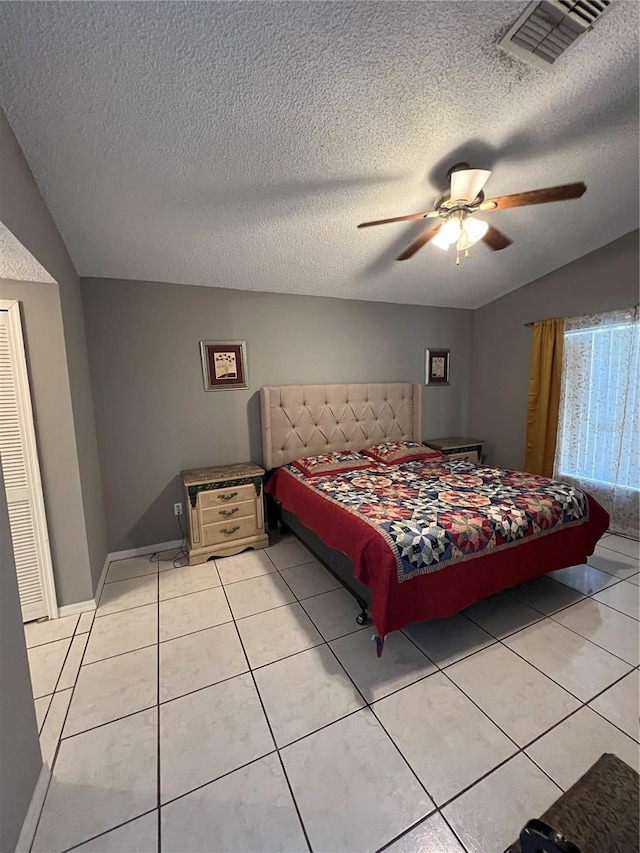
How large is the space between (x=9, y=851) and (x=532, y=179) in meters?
3.79

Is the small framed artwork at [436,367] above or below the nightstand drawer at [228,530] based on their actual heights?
above

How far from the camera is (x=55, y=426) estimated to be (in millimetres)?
2121

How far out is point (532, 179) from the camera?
2203 millimetres

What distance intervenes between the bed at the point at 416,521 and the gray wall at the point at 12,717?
1.36m

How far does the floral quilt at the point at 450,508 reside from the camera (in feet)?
5.85

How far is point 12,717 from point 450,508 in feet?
6.82

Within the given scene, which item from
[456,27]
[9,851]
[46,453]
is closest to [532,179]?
[456,27]

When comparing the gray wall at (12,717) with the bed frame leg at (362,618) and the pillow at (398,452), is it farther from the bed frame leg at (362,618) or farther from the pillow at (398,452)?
the pillow at (398,452)

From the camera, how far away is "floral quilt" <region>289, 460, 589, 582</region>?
1.78m

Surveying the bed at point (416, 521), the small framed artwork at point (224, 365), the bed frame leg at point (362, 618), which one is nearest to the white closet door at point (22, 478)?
the small framed artwork at point (224, 365)

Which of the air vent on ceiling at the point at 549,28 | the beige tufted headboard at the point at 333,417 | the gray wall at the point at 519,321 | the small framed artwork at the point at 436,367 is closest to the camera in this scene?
the air vent on ceiling at the point at 549,28

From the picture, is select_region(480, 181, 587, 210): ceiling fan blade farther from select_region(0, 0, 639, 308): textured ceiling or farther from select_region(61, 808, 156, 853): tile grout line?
select_region(61, 808, 156, 853): tile grout line

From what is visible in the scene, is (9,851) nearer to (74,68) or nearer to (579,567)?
(74,68)

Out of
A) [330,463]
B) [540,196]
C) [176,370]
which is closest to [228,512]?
[330,463]
